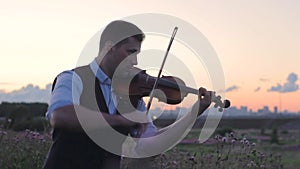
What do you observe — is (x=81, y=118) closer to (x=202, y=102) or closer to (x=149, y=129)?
(x=149, y=129)

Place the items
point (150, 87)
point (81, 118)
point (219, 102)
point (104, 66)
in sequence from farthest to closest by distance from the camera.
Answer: point (150, 87) < point (219, 102) < point (104, 66) < point (81, 118)

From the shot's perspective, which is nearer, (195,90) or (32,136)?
(195,90)

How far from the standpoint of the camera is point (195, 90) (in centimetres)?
337

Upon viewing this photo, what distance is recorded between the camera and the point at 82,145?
2.67m

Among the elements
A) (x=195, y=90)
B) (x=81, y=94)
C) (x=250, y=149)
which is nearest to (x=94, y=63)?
(x=81, y=94)

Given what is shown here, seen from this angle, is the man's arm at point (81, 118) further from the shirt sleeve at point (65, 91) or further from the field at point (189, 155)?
the field at point (189, 155)

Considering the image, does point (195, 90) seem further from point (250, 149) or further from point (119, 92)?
point (250, 149)

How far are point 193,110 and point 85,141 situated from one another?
629 mm

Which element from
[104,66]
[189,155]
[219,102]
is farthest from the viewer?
[189,155]

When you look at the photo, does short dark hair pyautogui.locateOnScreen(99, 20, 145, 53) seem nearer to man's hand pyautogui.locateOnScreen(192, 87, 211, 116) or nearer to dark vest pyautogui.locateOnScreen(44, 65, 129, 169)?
dark vest pyautogui.locateOnScreen(44, 65, 129, 169)

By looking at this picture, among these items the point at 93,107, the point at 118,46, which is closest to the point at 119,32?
the point at 118,46

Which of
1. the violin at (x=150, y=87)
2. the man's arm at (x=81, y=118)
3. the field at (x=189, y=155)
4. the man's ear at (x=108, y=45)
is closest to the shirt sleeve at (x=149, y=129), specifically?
the violin at (x=150, y=87)

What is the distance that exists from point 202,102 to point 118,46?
0.64 metres

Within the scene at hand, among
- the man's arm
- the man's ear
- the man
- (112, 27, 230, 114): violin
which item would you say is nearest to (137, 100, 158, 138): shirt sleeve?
(112, 27, 230, 114): violin
